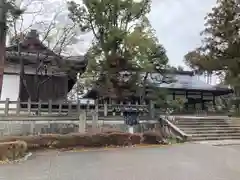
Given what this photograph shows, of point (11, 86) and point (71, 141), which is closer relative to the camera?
point (71, 141)

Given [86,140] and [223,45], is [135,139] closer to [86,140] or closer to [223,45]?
[86,140]

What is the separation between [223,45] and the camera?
88.3 ft

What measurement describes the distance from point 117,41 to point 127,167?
46.0ft

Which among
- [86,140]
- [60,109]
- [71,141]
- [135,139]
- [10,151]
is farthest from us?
[60,109]

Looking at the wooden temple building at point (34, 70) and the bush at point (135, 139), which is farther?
the wooden temple building at point (34, 70)

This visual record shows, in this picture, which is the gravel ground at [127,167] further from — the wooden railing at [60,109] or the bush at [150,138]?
the wooden railing at [60,109]

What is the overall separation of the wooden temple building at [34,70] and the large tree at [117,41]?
1.91 m

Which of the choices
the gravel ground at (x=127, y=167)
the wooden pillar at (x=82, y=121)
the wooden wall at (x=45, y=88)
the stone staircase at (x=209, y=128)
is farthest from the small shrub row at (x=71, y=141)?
the wooden wall at (x=45, y=88)

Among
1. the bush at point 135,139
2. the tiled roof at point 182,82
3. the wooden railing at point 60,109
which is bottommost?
the bush at point 135,139

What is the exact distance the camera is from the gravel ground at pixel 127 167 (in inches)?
285

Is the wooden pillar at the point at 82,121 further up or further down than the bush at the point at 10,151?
further up

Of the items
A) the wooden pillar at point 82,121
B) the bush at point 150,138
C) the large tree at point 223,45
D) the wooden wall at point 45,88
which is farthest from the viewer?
the large tree at point 223,45

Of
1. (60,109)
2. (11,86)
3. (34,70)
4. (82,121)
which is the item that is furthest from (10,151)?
(34,70)

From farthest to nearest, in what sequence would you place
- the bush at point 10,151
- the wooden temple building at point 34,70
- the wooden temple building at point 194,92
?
the wooden temple building at point 194,92, the wooden temple building at point 34,70, the bush at point 10,151
